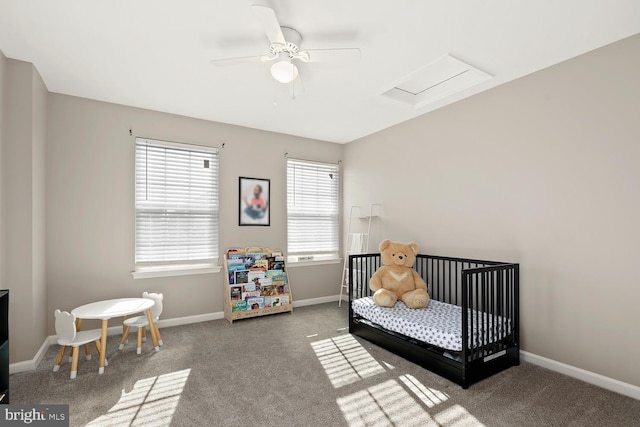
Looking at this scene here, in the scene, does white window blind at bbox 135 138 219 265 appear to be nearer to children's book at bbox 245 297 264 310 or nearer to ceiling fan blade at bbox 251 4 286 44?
children's book at bbox 245 297 264 310

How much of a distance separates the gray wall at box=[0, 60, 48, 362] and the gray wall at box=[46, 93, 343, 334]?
1.54 ft

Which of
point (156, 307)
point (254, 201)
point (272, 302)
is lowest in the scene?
point (272, 302)

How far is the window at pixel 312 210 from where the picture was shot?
4695mm

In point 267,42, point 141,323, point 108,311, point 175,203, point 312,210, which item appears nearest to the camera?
point 267,42

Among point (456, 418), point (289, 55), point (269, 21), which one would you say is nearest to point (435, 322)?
point (456, 418)

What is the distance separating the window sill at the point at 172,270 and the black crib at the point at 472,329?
189cm

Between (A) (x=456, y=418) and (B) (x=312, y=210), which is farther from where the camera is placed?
(B) (x=312, y=210)

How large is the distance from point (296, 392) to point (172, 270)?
7.11ft

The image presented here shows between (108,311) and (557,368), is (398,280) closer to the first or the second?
(557,368)

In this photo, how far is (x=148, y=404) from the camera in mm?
2148

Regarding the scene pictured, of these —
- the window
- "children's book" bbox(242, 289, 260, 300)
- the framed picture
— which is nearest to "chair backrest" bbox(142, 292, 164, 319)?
"children's book" bbox(242, 289, 260, 300)

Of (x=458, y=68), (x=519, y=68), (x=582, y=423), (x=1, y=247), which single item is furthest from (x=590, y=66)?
(x=1, y=247)

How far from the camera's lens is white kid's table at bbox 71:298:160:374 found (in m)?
2.61

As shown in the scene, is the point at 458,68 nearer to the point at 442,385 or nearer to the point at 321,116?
the point at 321,116
